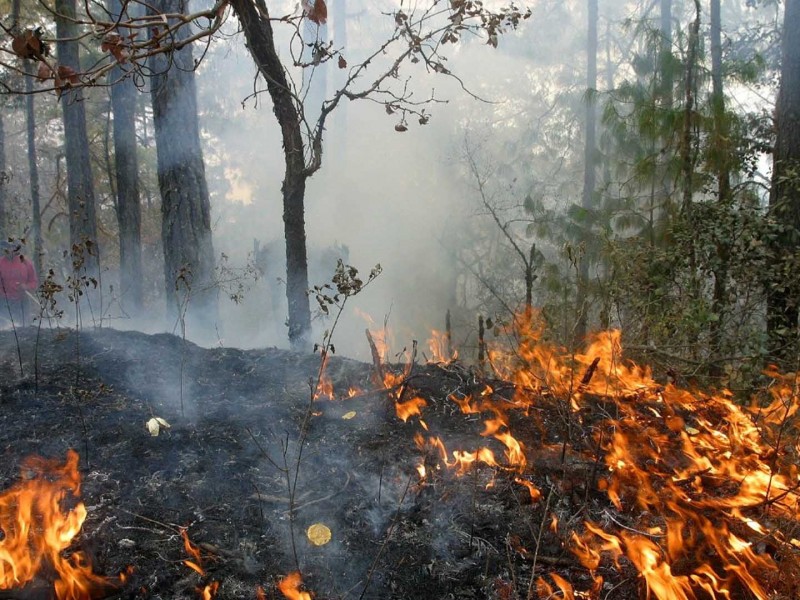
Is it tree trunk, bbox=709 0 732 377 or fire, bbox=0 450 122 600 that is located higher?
tree trunk, bbox=709 0 732 377

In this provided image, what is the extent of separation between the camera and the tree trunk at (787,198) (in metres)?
5.68

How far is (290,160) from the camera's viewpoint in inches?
205

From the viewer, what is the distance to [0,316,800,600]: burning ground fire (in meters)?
2.47

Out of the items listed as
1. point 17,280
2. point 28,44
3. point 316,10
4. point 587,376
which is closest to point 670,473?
point 587,376

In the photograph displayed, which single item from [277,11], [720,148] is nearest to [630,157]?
[720,148]

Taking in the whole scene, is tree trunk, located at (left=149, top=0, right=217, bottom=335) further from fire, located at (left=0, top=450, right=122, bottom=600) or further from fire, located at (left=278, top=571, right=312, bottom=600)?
fire, located at (left=278, top=571, right=312, bottom=600)

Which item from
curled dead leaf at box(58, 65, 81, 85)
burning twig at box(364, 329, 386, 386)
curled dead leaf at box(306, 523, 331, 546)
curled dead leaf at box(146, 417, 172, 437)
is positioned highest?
curled dead leaf at box(58, 65, 81, 85)

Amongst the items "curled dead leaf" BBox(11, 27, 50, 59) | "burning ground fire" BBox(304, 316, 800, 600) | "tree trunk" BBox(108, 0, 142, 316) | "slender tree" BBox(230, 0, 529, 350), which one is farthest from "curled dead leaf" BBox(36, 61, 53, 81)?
"tree trunk" BBox(108, 0, 142, 316)

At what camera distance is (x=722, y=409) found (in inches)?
159

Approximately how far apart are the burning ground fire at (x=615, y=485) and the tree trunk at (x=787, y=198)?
4.79ft

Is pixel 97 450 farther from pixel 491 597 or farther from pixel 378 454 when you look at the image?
pixel 491 597

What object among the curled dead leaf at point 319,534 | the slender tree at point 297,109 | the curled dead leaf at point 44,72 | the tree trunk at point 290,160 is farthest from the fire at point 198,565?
the slender tree at point 297,109

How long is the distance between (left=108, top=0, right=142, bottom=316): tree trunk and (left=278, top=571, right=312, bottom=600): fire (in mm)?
9352

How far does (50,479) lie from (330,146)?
19.3m
